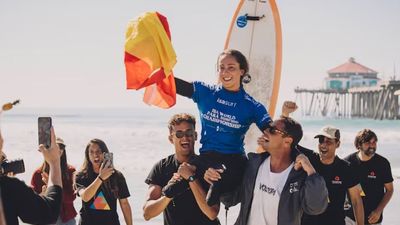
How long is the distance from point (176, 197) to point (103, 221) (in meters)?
1.19

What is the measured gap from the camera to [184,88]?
12.6ft

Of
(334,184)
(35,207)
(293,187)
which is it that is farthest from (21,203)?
(334,184)

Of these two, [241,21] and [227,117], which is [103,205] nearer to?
[227,117]

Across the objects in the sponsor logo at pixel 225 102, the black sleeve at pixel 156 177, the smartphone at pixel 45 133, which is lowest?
the black sleeve at pixel 156 177

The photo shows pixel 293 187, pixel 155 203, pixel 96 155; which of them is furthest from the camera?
pixel 96 155

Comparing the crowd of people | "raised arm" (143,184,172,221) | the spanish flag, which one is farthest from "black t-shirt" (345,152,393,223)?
the spanish flag

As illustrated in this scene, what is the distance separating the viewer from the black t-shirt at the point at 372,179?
5.35 meters

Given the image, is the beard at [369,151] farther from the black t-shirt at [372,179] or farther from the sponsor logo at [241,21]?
the sponsor logo at [241,21]

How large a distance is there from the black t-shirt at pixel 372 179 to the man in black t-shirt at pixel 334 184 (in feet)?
2.42

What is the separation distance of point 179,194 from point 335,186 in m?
1.46

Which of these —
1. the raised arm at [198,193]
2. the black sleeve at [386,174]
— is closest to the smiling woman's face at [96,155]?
the raised arm at [198,193]

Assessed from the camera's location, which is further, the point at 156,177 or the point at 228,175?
the point at 156,177

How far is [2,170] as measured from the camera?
293cm

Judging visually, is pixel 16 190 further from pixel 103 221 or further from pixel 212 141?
pixel 103 221
